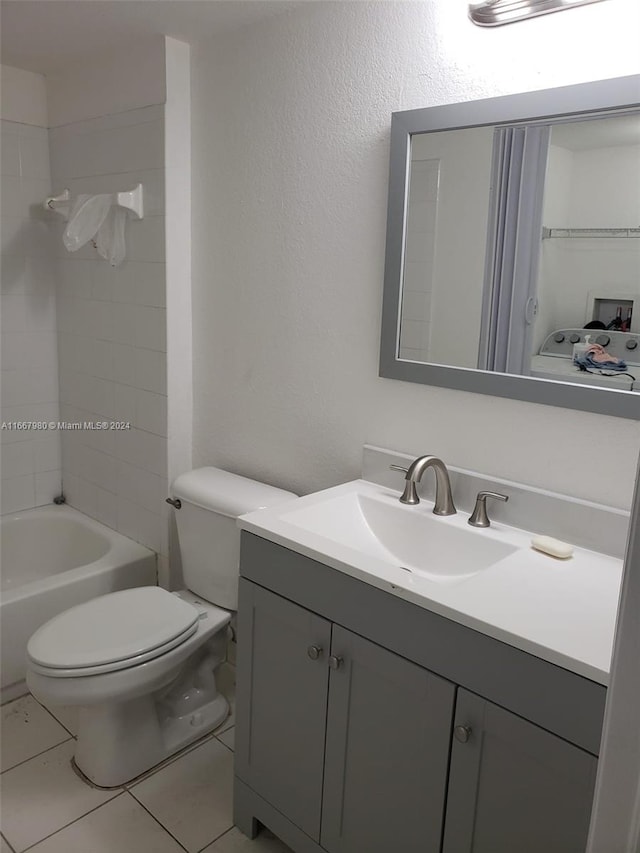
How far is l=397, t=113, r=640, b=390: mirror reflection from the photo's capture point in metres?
1.43

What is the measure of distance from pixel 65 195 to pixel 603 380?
83.2 inches

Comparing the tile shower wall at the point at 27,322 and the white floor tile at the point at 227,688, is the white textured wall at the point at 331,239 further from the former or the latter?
the tile shower wall at the point at 27,322

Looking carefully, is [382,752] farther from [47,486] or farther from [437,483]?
[47,486]

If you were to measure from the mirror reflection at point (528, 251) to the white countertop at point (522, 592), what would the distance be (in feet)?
1.33

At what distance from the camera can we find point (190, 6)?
1.96m

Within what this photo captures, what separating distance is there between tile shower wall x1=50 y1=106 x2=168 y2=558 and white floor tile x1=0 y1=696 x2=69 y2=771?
26.2 inches

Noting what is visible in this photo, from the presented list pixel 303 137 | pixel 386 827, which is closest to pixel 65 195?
pixel 303 137

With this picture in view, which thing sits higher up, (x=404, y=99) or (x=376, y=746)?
(x=404, y=99)

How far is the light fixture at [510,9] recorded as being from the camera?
1376 millimetres

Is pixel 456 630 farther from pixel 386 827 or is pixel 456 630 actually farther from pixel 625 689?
pixel 625 689

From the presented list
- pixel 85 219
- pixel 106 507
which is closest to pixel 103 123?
pixel 85 219

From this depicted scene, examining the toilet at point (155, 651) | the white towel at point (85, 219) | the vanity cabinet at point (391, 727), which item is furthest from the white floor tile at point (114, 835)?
the white towel at point (85, 219)

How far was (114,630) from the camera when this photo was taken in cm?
192

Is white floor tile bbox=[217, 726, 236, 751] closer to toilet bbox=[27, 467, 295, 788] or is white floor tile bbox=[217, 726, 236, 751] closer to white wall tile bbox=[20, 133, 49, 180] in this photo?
toilet bbox=[27, 467, 295, 788]
